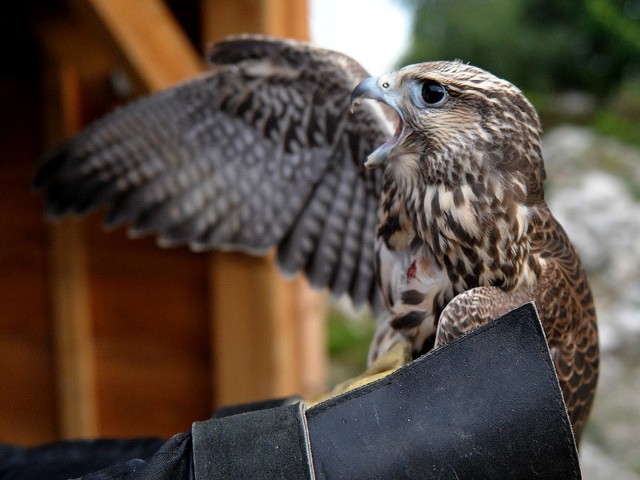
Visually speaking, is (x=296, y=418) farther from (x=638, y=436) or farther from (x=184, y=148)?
(x=638, y=436)

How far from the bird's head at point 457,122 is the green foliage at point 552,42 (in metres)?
8.59

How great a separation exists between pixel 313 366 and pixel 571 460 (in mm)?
2326

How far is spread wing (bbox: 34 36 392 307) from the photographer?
2.57 metres

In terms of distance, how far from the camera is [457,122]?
1.60 m

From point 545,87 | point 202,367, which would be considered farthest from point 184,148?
point 545,87

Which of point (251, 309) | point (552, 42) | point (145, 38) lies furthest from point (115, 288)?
point (552, 42)

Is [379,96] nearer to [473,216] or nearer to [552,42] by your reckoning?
[473,216]

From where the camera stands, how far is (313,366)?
139 inches

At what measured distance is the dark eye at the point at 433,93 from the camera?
1.59 metres

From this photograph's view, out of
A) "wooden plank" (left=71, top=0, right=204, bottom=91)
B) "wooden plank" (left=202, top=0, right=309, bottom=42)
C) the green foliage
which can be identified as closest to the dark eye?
"wooden plank" (left=71, top=0, right=204, bottom=91)

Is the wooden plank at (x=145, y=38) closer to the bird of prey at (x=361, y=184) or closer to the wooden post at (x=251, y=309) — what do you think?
the bird of prey at (x=361, y=184)

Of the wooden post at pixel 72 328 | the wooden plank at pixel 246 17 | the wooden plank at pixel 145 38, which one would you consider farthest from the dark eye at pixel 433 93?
the wooden post at pixel 72 328

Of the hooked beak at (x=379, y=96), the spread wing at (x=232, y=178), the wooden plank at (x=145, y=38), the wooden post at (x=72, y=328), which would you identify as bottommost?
the wooden post at (x=72, y=328)

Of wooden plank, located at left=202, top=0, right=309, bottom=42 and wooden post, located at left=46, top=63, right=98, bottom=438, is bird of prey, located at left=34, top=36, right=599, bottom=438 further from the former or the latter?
wooden post, located at left=46, top=63, right=98, bottom=438
